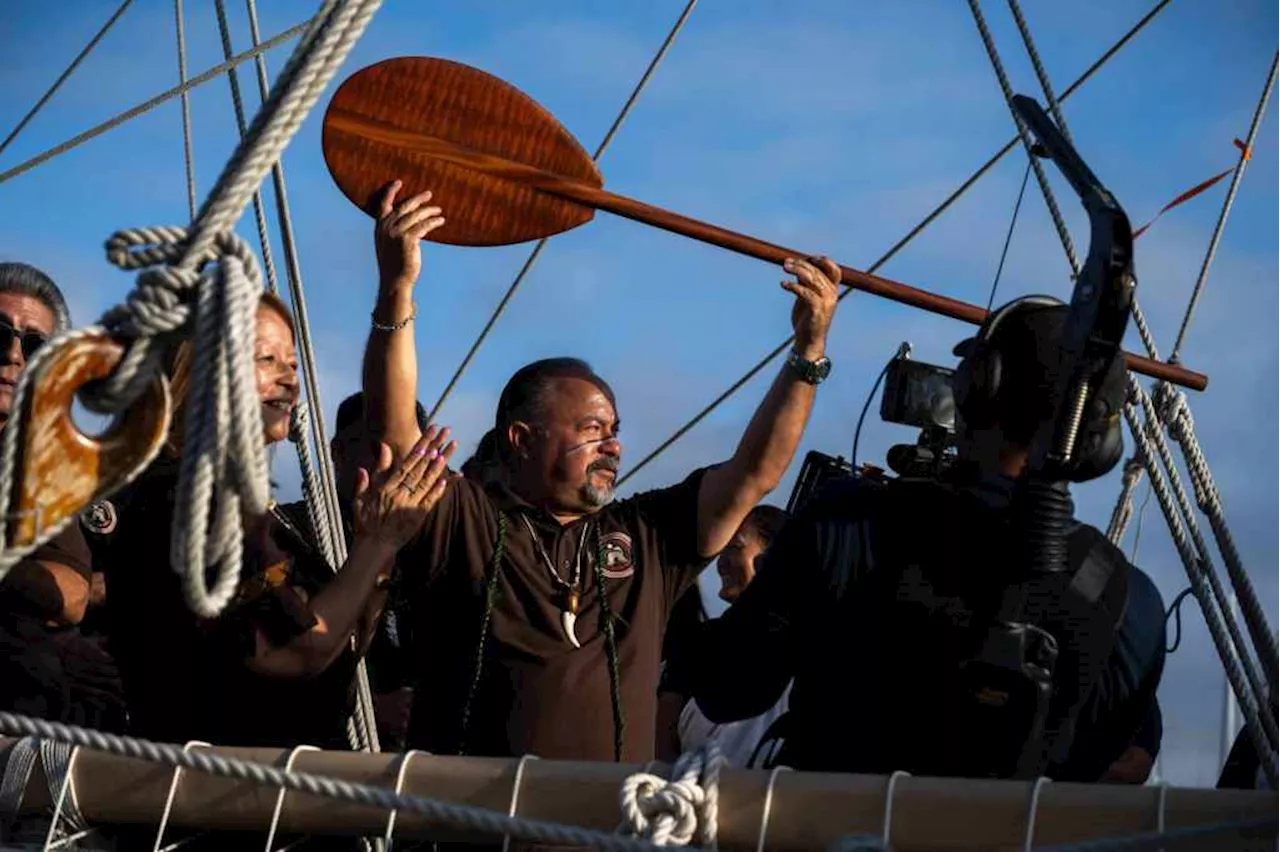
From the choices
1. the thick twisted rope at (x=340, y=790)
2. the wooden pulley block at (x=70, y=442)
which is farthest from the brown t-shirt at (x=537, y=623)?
the wooden pulley block at (x=70, y=442)

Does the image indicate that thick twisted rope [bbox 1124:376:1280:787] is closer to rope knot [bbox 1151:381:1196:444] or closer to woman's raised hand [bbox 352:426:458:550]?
rope knot [bbox 1151:381:1196:444]

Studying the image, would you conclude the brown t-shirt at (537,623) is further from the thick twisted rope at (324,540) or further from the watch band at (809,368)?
the watch band at (809,368)

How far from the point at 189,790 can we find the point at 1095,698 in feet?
4.32

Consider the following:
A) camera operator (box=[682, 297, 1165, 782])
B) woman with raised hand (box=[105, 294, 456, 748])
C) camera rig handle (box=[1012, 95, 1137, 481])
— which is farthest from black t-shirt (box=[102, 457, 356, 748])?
camera rig handle (box=[1012, 95, 1137, 481])

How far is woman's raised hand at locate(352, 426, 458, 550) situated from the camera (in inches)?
130

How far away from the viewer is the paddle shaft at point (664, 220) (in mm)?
3699

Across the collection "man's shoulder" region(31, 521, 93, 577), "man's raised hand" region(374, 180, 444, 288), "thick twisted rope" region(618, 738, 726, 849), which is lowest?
"thick twisted rope" region(618, 738, 726, 849)

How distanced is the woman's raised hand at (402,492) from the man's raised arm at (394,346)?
16 centimetres

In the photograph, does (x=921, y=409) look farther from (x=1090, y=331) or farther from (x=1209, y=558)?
(x=1090, y=331)

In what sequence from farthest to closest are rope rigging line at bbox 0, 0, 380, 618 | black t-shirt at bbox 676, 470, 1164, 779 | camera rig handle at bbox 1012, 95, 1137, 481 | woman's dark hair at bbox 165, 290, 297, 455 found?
black t-shirt at bbox 676, 470, 1164, 779 < camera rig handle at bbox 1012, 95, 1137, 481 < woman's dark hair at bbox 165, 290, 297, 455 < rope rigging line at bbox 0, 0, 380, 618

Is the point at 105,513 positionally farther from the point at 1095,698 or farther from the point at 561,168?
the point at 1095,698

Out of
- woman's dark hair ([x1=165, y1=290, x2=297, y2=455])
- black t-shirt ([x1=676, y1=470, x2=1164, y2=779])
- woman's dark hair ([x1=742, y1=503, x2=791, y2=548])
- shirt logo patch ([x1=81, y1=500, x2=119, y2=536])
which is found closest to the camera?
woman's dark hair ([x1=165, y1=290, x2=297, y2=455])

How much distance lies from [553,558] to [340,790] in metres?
1.62

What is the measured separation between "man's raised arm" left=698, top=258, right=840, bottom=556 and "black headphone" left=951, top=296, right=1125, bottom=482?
2.46 feet
